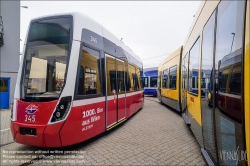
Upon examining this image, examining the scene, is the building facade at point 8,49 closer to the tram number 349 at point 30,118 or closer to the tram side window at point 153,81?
the tram number 349 at point 30,118

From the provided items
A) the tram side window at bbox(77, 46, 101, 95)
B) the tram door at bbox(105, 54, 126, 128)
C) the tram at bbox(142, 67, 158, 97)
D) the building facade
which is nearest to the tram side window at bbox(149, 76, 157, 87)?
the tram at bbox(142, 67, 158, 97)

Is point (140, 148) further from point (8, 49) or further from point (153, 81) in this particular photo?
point (153, 81)

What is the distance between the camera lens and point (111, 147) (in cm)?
477

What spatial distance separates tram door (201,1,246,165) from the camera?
6.43 ft

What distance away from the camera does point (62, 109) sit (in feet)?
13.4

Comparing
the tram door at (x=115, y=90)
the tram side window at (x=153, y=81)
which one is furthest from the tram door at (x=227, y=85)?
the tram side window at (x=153, y=81)

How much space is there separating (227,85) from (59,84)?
11.2 ft

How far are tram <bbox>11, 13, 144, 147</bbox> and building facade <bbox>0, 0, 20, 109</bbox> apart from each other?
359 inches

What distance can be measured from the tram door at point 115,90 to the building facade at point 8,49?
9.15m

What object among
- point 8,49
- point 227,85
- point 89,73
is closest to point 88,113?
point 89,73

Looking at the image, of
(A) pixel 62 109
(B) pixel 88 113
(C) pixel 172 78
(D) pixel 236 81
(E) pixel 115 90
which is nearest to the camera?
(D) pixel 236 81

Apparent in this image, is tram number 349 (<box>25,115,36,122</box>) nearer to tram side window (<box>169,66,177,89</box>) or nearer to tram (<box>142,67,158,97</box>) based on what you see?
tram side window (<box>169,66,177,89</box>)

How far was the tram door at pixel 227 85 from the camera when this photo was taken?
196 centimetres

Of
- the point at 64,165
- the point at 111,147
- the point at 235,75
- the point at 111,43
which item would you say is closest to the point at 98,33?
the point at 111,43
